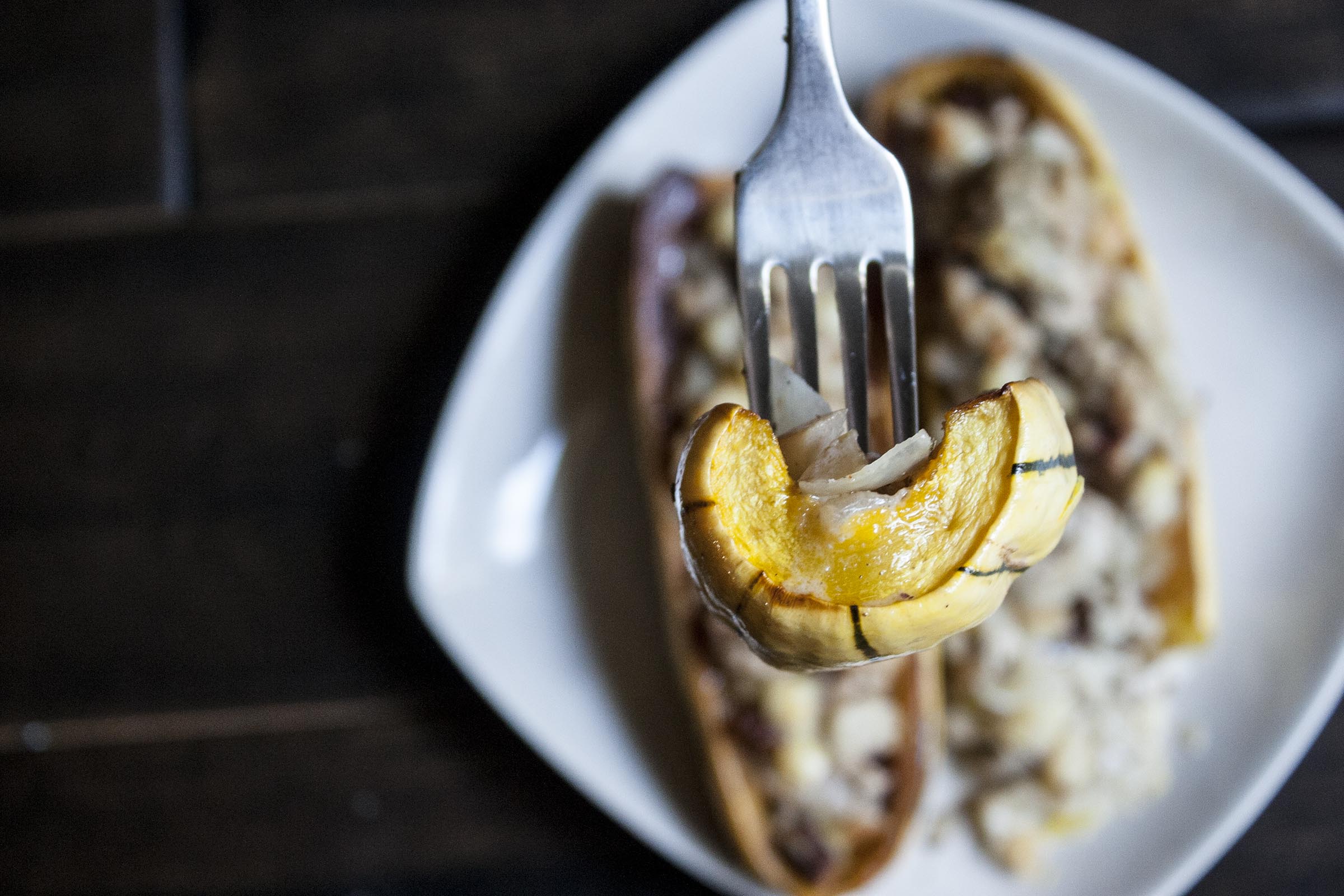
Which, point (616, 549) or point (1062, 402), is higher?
point (1062, 402)

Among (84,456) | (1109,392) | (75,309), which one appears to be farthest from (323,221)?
(1109,392)

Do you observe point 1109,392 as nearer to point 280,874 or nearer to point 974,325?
point 974,325

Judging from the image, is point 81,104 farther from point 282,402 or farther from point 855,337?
point 855,337

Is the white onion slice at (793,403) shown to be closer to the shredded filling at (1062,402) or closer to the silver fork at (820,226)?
the silver fork at (820,226)

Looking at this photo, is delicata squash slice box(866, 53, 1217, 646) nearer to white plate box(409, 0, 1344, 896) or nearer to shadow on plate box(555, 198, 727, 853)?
white plate box(409, 0, 1344, 896)

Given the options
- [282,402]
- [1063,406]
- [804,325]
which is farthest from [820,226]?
[282,402]

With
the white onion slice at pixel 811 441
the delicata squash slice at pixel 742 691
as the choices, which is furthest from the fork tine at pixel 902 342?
the delicata squash slice at pixel 742 691
